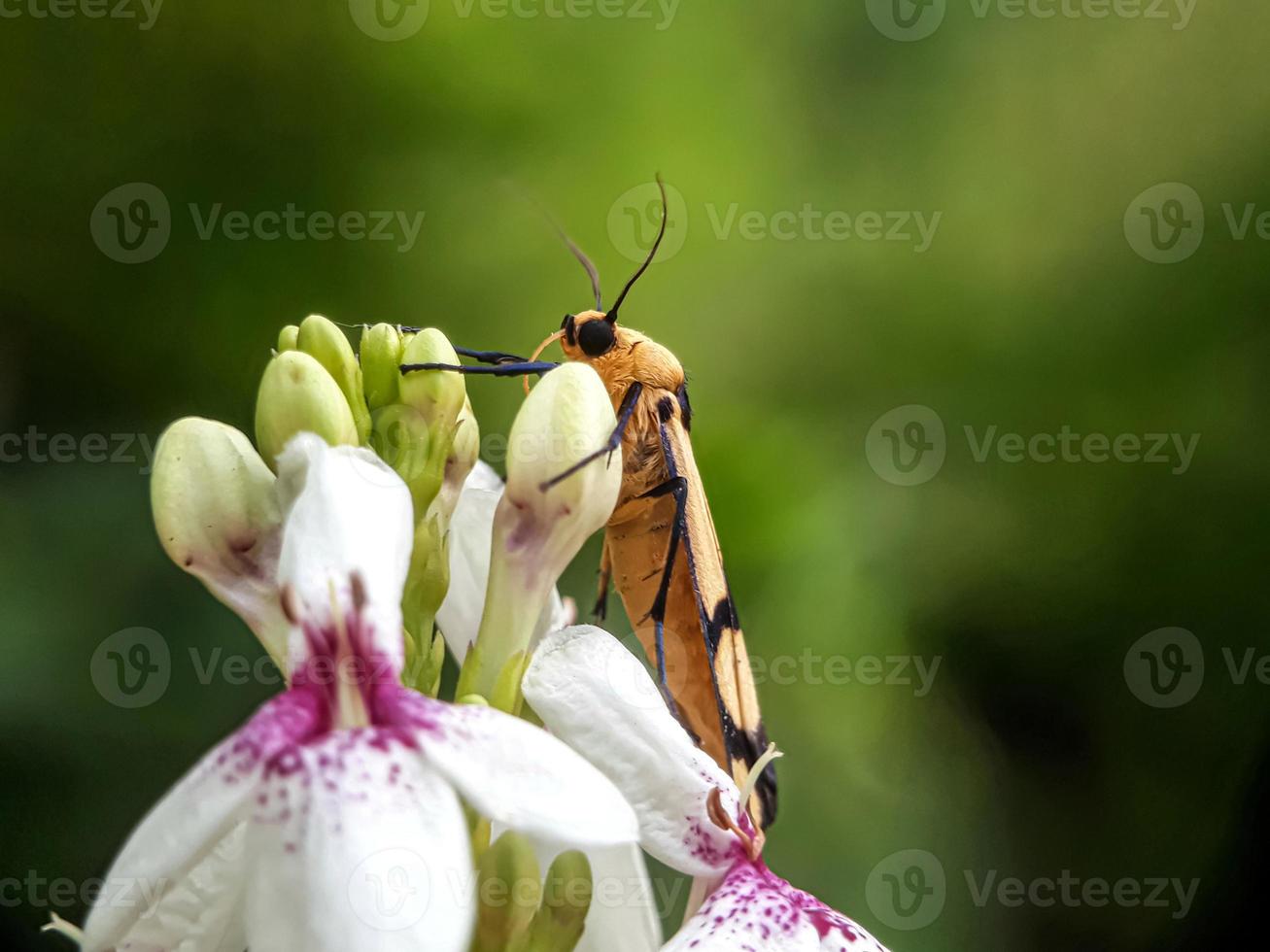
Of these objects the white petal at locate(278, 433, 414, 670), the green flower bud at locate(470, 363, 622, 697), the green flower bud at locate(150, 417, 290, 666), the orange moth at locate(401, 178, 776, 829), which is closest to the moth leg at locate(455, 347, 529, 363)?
the orange moth at locate(401, 178, 776, 829)

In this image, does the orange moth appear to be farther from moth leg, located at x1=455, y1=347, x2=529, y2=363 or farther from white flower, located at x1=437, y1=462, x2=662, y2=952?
white flower, located at x1=437, y1=462, x2=662, y2=952

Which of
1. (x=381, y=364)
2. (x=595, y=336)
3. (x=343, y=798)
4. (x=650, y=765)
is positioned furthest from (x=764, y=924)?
(x=595, y=336)

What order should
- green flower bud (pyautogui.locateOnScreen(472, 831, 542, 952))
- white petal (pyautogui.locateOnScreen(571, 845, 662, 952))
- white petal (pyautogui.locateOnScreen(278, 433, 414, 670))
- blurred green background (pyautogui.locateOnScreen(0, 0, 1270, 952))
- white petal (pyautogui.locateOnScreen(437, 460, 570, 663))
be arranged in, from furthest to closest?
1. blurred green background (pyautogui.locateOnScreen(0, 0, 1270, 952))
2. white petal (pyautogui.locateOnScreen(437, 460, 570, 663))
3. white petal (pyautogui.locateOnScreen(571, 845, 662, 952))
4. green flower bud (pyautogui.locateOnScreen(472, 831, 542, 952))
5. white petal (pyautogui.locateOnScreen(278, 433, 414, 670))

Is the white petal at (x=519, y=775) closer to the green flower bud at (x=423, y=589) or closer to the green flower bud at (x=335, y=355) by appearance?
the green flower bud at (x=423, y=589)

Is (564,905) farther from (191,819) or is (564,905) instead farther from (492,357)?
(492,357)

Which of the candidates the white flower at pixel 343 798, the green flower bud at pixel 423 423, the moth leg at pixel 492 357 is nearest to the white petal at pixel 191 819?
the white flower at pixel 343 798

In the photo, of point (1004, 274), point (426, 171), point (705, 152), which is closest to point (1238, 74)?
point (1004, 274)

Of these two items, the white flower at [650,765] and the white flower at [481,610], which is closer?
the white flower at [650,765]
